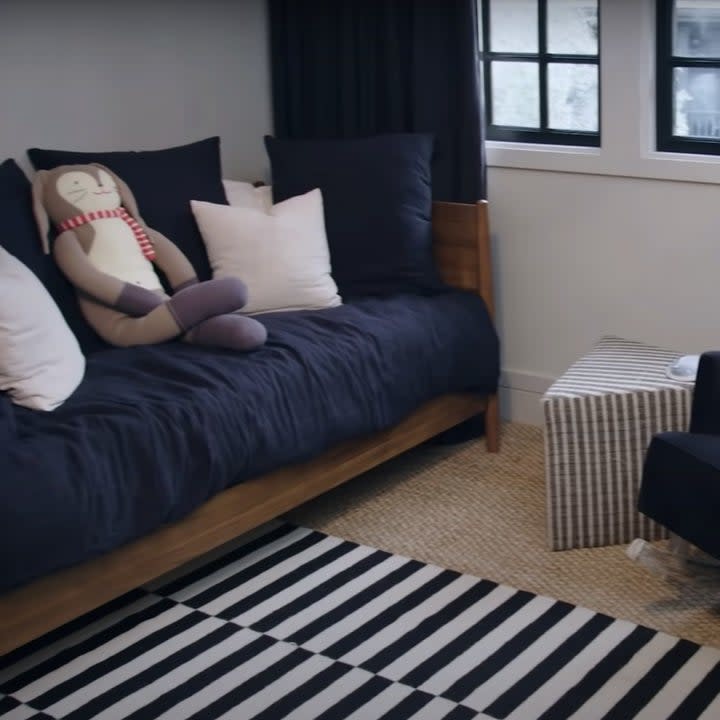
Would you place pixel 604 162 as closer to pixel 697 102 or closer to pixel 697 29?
pixel 697 102

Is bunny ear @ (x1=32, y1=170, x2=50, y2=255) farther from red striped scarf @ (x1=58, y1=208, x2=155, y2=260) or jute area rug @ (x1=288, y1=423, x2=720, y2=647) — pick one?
jute area rug @ (x1=288, y1=423, x2=720, y2=647)

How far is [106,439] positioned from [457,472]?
122 cm

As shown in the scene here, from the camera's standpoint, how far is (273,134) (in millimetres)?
4180

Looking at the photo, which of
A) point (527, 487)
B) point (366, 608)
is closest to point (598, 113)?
point (527, 487)

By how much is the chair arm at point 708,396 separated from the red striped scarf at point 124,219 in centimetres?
141

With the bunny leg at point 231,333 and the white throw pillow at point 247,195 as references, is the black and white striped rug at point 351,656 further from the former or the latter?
the white throw pillow at point 247,195

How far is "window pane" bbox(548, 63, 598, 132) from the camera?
145 inches

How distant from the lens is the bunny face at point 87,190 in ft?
10.8

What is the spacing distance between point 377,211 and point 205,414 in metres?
0.98

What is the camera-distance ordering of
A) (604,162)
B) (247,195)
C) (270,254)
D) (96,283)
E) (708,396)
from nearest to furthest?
(708,396) < (96,283) < (270,254) < (604,162) < (247,195)

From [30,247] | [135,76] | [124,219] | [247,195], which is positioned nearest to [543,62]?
[247,195]

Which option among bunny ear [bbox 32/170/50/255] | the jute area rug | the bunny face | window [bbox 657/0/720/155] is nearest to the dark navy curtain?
window [bbox 657/0/720/155]

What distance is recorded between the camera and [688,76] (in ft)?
11.5

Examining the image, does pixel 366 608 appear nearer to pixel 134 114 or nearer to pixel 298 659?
pixel 298 659
